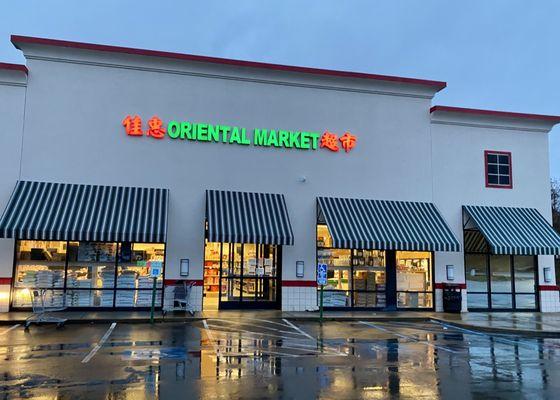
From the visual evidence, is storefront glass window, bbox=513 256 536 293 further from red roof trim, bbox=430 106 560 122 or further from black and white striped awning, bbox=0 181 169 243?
black and white striped awning, bbox=0 181 169 243

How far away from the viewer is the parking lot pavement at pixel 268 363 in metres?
8.23

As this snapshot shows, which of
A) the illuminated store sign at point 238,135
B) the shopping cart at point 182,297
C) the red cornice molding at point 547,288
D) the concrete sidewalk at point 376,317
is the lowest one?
the concrete sidewalk at point 376,317

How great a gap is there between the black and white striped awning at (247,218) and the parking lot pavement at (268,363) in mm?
3256

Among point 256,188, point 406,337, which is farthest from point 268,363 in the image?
point 256,188

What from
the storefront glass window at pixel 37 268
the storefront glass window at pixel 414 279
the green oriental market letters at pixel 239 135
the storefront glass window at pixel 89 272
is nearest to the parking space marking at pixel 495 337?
the storefront glass window at pixel 414 279

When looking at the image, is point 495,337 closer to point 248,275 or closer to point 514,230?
point 514,230

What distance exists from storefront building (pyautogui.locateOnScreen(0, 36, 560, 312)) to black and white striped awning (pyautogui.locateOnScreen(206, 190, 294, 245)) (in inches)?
2.7

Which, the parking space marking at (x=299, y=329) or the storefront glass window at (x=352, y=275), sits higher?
the storefront glass window at (x=352, y=275)

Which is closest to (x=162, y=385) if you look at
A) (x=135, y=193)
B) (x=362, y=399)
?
(x=362, y=399)

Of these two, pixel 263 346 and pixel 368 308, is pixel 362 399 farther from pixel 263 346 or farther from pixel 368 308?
pixel 368 308

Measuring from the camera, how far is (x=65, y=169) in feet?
59.6

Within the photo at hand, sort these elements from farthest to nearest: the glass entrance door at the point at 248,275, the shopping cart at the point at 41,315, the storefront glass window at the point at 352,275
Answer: the storefront glass window at the point at 352,275
the glass entrance door at the point at 248,275
the shopping cart at the point at 41,315

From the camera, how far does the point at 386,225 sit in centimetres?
1941

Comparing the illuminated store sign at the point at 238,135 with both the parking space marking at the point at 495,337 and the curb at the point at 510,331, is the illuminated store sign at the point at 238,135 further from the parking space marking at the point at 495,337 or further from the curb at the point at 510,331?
the curb at the point at 510,331
